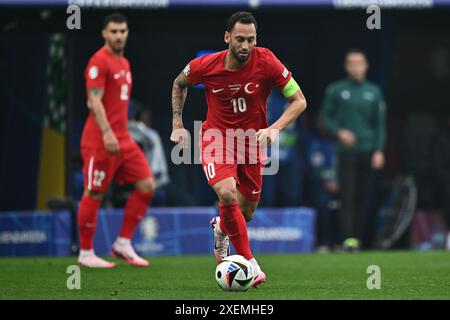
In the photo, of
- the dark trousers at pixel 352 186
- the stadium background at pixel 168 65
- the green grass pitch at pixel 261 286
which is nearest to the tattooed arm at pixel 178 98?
the green grass pitch at pixel 261 286

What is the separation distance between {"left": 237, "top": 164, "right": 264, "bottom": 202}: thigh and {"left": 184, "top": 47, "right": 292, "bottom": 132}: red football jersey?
327 millimetres

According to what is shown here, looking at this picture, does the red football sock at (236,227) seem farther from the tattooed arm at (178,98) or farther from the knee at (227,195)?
the tattooed arm at (178,98)

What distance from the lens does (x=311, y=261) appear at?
37.5 feet

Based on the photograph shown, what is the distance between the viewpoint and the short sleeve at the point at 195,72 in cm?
853

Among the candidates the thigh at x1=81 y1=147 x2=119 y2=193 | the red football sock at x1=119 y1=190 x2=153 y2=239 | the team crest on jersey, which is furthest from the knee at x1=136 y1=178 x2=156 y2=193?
the team crest on jersey

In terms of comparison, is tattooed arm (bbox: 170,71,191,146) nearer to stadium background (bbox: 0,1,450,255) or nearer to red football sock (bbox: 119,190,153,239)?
red football sock (bbox: 119,190,153,239)

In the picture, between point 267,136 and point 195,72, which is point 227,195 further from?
point 195,72

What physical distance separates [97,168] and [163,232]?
3038 millimetres

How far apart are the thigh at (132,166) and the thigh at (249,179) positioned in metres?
2.09

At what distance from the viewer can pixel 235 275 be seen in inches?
301
